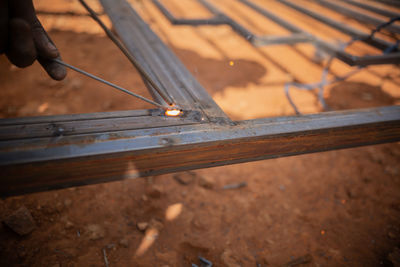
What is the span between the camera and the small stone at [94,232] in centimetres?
170

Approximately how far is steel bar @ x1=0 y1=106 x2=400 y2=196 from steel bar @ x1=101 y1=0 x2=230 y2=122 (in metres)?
0.18

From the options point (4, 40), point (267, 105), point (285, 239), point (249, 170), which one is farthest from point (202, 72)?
point (4, 40)

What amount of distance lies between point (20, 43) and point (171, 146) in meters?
0.77

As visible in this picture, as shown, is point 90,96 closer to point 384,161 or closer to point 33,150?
point 33,150

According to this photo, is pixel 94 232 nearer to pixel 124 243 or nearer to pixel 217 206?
pixel 124 243

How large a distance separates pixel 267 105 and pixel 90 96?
2671 mm

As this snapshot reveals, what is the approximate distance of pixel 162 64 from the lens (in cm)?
154

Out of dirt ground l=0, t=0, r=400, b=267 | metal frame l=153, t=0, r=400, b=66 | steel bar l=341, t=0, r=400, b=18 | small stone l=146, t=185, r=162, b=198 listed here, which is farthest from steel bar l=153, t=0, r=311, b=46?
small stone l=146, t=185, r=162, b=198

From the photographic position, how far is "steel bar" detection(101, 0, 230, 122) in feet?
4.07

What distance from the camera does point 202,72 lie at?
4.04 meters

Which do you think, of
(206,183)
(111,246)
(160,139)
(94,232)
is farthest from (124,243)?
(160,139)

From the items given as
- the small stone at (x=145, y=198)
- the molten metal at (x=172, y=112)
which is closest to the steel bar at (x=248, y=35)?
the molten metal at (x=172, y=112)

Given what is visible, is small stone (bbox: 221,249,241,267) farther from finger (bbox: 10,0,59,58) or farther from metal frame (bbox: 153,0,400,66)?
metal frame (bbox: 153,0,400,66)

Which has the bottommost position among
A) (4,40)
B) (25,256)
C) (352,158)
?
(25,256)
